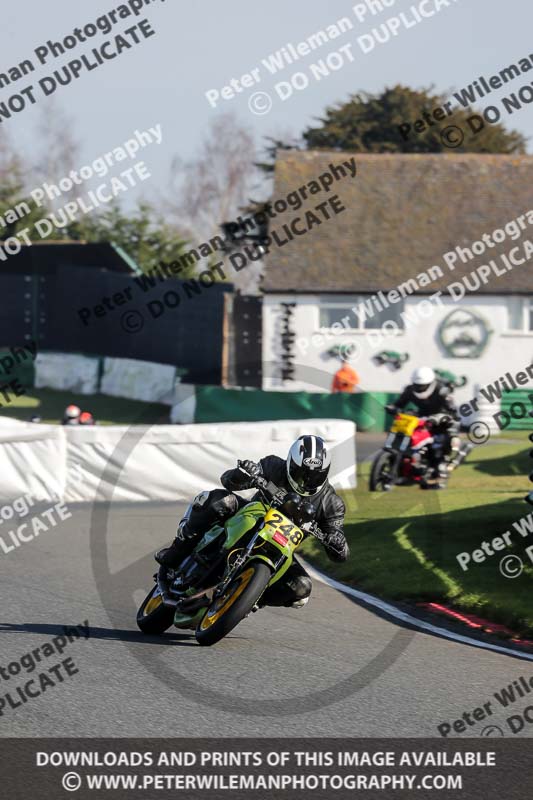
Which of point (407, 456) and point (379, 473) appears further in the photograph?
point (407, 456)

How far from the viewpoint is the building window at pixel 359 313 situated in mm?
34562

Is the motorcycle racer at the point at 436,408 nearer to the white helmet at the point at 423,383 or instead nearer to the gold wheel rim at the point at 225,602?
the white helmet at the point at 423,383

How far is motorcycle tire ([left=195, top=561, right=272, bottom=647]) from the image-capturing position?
25.0 ft

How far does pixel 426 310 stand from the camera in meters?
33.9

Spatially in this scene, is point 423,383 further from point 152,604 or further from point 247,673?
point 247,673

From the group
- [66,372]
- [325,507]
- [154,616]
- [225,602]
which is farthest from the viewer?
[66,372]

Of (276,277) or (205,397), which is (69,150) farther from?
(205,397)

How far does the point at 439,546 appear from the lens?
41.7 ft

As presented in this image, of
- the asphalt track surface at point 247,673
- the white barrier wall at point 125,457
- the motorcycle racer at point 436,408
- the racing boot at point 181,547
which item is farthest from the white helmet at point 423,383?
the racing boot at point 181,547

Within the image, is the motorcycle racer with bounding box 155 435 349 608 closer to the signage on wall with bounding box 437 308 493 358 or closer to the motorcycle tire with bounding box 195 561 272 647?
the motorcycle tire with bounding box 195 561 272 647

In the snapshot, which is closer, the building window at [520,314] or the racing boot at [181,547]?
the racing boot at [181,547]

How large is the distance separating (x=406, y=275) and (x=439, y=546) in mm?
22648

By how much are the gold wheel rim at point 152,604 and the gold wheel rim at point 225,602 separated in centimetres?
65

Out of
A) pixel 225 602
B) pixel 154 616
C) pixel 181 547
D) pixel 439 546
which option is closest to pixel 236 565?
pixel 225 602
